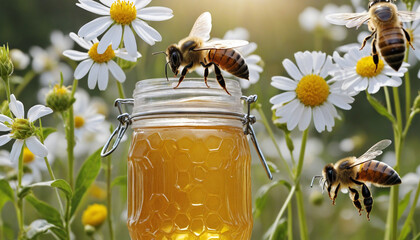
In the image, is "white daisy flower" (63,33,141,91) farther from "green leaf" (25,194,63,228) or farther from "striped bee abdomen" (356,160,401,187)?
"striped bee abdomen" (356,160,401,187)

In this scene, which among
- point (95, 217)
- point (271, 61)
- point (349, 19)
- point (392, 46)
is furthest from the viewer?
point (271, 61)

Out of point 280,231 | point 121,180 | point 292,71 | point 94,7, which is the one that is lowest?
point 280,231

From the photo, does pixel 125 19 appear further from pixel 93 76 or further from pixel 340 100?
pixel 340 100

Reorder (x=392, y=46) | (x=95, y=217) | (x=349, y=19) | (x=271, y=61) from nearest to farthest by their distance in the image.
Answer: (x=392, y=46), (x=349, y=19), (x=95, y=217), (x=271, y=61)

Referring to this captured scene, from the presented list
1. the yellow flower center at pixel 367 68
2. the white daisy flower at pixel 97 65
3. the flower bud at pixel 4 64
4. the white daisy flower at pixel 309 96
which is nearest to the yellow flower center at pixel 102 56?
the white daisy flower at pixel 97 65

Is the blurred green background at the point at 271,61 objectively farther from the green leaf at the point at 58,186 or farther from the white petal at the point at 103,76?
the green leaf at the point at 58,186

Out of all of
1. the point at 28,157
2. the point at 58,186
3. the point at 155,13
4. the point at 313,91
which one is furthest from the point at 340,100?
the point at 28,157
